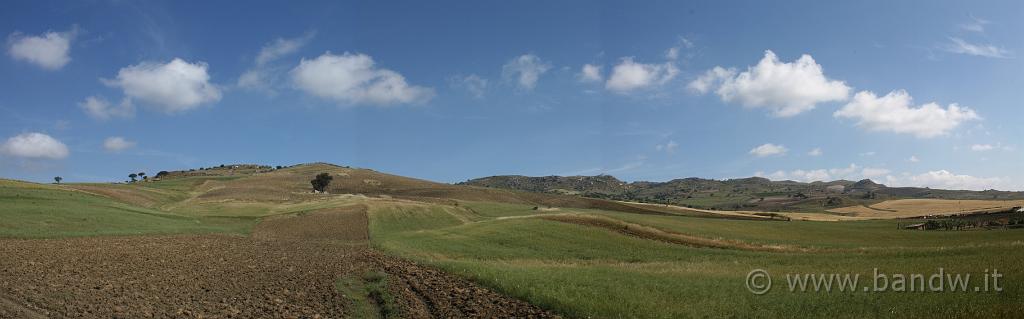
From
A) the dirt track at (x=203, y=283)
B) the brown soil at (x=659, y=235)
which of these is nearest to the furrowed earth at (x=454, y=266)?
the dirt track at (x=203, y=283)

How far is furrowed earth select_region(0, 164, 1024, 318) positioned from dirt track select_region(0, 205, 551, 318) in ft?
0.29

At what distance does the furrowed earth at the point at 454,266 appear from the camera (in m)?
16.9

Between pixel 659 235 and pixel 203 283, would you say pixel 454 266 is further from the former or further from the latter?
pixel 659 235

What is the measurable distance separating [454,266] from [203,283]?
11569 mm

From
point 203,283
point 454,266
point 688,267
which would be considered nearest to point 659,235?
point 688,267

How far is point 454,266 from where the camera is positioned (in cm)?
2836

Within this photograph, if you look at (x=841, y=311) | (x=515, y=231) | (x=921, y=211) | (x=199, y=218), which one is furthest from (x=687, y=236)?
(x=921, y=211)

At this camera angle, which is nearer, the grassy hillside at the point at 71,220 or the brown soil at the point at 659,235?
the grassy hillside at the point at 71,220

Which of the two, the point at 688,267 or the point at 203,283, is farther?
the point at 688,267

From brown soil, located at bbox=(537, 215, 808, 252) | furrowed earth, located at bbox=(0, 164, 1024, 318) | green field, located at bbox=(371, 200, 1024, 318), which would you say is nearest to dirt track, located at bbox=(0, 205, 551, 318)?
furrowed earth, located at bbox=(0, 164, 1024, 318)

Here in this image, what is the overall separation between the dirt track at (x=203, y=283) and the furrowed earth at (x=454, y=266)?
89 mm

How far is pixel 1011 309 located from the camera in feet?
47.4

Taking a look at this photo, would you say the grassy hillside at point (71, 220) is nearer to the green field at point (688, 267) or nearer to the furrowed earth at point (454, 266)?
the furrowed earth at point (454, 266)

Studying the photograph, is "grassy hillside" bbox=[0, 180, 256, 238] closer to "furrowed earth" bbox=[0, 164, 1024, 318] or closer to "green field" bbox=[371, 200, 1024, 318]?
"furrowed earth" bbox=[0, 164, 1024, 318]
